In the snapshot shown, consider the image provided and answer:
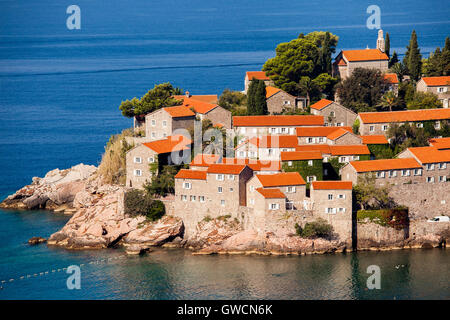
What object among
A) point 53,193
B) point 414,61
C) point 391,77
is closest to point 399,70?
point 414,61

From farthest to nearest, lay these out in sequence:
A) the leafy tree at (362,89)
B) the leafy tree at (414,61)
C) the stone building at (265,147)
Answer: the leafy tree at (414,61) < the leafy tree at (362,89) < the stone building at (265,147)

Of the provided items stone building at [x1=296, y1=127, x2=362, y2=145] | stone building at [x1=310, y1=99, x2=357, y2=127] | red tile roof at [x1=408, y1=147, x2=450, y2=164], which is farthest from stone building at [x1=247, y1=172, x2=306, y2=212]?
stone building at [x1=310, y1=99, x2=357, y2=127]

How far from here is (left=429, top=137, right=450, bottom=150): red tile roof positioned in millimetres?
68375

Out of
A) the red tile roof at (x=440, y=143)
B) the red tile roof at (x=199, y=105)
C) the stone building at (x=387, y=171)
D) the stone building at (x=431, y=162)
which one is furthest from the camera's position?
the red tile roof at (x=199, y=105)

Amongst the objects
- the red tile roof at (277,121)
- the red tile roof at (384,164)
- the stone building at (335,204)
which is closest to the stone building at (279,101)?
the red tile roof at (277,121)

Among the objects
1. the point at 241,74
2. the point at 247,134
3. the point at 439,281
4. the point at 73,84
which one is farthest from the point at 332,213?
the point at 73,84

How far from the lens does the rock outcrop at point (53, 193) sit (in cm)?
7850

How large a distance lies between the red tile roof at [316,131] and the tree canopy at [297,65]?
10.2 meters

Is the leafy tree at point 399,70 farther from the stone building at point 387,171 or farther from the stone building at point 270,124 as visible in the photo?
the stone building at point 387,171

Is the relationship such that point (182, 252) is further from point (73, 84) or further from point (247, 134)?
point (73, 84)

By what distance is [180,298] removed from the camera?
53656mm

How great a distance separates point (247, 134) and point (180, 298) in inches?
925

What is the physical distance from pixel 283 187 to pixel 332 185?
4018 millimetres

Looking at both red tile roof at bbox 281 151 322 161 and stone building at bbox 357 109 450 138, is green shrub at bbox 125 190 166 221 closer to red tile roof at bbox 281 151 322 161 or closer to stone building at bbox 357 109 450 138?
red tile roof at bbox 281 151 322 161
